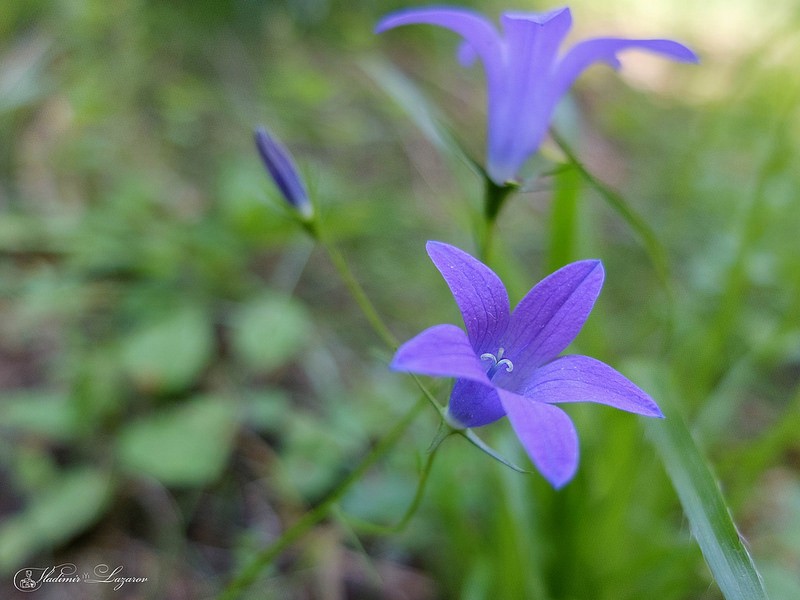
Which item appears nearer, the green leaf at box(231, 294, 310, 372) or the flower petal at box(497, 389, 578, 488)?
the flower petal at box(497, 389, 578, 488)

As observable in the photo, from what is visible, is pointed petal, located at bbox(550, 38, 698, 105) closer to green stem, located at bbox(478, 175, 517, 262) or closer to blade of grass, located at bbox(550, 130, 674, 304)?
blade of grass, located at bbox(550, 130, 674, 304)

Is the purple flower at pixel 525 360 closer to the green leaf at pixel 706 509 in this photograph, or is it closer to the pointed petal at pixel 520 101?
the green leaf at pixel 706 509

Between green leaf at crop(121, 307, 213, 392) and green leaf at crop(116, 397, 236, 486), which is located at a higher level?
green leaf at crop(121, 307, 213, 392)

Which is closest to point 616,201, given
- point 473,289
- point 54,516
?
point 473,289

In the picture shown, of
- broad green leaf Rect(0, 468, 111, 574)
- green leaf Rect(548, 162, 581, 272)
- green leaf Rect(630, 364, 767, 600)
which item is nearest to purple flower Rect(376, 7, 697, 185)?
green leaf Rect(548, 162, 581, 272)

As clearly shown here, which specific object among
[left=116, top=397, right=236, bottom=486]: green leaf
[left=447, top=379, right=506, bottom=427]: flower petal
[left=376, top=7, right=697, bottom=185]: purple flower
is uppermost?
[left=376, top=7, right=697, bottom=185]: purple flower

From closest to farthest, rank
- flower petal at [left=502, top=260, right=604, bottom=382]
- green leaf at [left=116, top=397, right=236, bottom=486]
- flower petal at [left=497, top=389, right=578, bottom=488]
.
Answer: flower petal at [left=497, top=389, right=578, bottom=488], flower petal at [left=502, top=260, right=604, bottom=382], green leaf at [left=116, top=397, right=236, bottom=486]

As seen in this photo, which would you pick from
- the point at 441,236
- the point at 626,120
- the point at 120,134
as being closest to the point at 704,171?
the point at 626,120

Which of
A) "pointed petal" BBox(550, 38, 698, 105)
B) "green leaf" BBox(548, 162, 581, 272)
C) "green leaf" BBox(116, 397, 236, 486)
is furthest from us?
"green leaf" BBox(116, 397, 236, 486)
